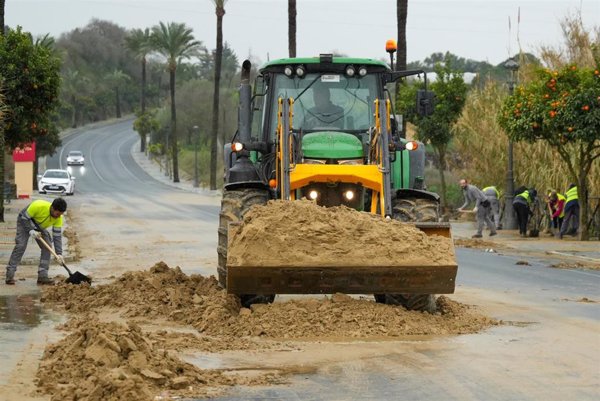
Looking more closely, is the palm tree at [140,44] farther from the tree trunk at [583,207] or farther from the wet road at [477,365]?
the wet road at [477,365]

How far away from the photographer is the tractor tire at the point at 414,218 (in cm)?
1321

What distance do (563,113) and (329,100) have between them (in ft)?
50.2

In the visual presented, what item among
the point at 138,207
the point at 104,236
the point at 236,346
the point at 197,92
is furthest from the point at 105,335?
the point at 197,92

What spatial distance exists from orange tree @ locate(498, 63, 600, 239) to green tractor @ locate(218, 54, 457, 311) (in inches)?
551

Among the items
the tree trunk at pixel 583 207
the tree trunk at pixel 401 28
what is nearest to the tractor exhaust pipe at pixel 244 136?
the tree trunk at pixel 583 207

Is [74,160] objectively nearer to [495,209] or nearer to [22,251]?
[495,209]

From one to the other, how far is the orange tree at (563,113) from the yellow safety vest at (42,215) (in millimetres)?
15333

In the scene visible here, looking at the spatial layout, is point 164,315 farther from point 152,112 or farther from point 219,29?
point 152,112

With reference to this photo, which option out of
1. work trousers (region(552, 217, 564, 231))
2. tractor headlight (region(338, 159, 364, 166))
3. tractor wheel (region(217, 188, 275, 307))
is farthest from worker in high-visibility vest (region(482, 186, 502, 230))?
tractor wheel (region(217, 188, 275, 307))

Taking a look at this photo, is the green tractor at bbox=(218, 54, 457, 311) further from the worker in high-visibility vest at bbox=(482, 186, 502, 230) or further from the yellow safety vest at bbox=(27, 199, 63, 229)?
the worker in high-visibility vest at bbox=(482, 186, 502, 230)

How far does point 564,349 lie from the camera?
36.7 feet

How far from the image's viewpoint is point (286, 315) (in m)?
12.4

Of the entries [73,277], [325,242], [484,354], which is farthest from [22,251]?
[484,354]

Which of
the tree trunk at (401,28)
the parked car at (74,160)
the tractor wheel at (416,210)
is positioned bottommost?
the tractor wheel at (416,210)
